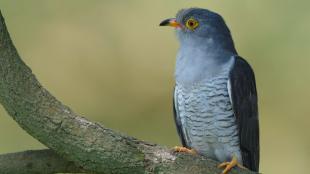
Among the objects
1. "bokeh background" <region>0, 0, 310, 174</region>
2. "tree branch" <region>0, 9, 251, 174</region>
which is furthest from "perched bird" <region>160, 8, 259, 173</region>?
"bokeh background" <region>0, 0, 310, 174</region>

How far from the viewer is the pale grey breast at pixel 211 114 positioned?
4.42 meters

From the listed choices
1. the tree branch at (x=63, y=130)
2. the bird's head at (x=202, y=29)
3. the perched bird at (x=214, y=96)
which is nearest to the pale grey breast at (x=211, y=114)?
the perched bird at (x=214, y=96)

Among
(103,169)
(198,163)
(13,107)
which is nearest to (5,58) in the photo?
(13,107)

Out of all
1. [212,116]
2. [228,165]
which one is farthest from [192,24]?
[228,165]

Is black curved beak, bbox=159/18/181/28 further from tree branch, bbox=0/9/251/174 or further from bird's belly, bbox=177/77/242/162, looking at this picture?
tree branch, bbox=0/9/251/174

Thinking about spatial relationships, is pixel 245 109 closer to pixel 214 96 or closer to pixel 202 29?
pixel 214 96

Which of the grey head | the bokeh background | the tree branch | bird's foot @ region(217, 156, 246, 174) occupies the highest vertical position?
the grey head

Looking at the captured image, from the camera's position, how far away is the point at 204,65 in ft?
14.9

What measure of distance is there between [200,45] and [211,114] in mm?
526

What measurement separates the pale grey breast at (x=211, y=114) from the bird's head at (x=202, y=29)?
12.1 inches

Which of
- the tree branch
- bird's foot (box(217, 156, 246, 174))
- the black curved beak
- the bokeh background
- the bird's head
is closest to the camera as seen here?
the tree branch

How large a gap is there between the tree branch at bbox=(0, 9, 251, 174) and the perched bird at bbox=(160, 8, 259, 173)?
0.53 meters

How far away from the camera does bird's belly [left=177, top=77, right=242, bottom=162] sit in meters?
4.42

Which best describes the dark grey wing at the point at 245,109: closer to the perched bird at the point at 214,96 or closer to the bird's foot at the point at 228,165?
the perched bird at the point at 214,96
